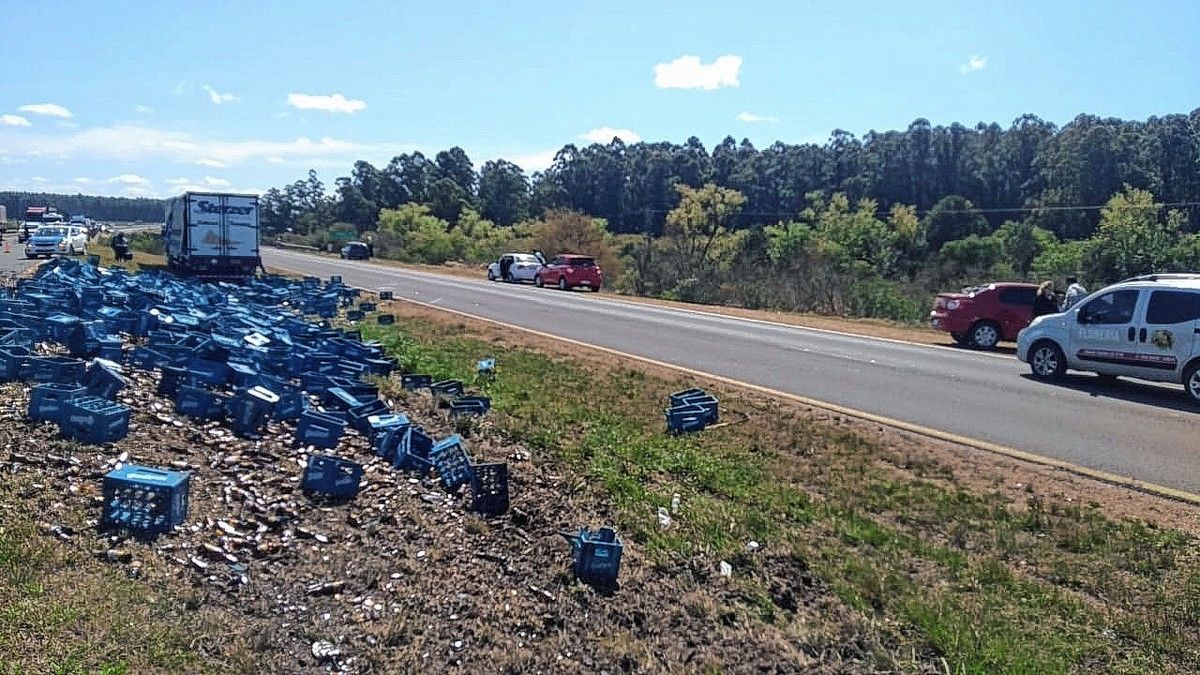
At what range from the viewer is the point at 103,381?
346 inches

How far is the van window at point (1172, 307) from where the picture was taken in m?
12.5

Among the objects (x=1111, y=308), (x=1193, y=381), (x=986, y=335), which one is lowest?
(x=986, y=335)

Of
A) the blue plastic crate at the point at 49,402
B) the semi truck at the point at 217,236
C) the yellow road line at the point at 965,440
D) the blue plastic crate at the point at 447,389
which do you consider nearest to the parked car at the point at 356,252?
the semi truck at the point at 217,236

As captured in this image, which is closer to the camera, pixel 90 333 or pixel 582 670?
pixel 582 670

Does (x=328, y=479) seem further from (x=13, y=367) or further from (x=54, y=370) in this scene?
(x=13, y=367)

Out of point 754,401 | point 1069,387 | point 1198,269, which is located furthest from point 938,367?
point 1198,269

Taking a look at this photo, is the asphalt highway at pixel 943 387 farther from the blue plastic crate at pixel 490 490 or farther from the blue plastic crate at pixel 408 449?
the blue plastic crate at pixel 408 449

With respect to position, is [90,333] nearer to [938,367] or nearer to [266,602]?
[266,602]

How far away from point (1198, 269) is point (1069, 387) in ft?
134

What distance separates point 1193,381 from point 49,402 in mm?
13422

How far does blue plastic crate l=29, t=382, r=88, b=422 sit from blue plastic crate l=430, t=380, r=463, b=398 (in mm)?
4073

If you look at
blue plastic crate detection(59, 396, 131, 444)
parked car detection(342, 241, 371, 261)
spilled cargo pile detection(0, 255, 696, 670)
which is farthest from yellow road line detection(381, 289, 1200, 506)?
parked car detection(342, 241, 371, 261)

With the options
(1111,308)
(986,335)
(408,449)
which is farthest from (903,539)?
(986,335)

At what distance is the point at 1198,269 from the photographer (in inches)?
1831
